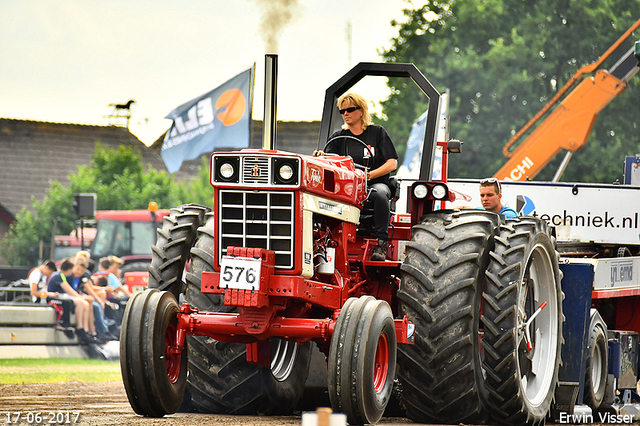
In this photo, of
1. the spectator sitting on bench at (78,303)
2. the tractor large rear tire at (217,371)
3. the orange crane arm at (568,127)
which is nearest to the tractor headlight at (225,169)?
the tractor large rear tire at (217,371)

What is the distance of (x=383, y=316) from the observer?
6.36 m

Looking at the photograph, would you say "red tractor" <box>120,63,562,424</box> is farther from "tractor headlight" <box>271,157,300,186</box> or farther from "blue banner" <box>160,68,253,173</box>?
"blue banner" <box>160,68,253,173</box>

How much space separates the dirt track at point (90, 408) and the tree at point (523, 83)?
22.7 meters

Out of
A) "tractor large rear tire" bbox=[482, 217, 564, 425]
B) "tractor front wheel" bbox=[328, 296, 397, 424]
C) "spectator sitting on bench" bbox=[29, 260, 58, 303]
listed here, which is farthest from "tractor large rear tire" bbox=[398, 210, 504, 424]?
"spectator sitting on bench" bbox=[29, 260, 58, 303]

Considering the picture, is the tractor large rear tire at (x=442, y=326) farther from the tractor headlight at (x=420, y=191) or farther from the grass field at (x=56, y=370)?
the grass field at (x=56, y=370)

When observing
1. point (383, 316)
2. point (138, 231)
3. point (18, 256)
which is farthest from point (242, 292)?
point (18, 256)

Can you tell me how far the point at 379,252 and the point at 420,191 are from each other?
58 cm

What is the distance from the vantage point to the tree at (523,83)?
3256 centimetres

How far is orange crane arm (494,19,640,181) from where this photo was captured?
19.8 meters

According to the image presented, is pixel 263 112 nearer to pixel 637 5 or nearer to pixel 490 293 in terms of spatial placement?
pixel 490 293

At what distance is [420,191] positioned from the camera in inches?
307

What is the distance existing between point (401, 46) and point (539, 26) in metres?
4.81

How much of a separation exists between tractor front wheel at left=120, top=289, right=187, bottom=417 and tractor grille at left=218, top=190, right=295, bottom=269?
1.88 feet

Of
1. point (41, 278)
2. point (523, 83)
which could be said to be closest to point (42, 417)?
point (41, 278)
